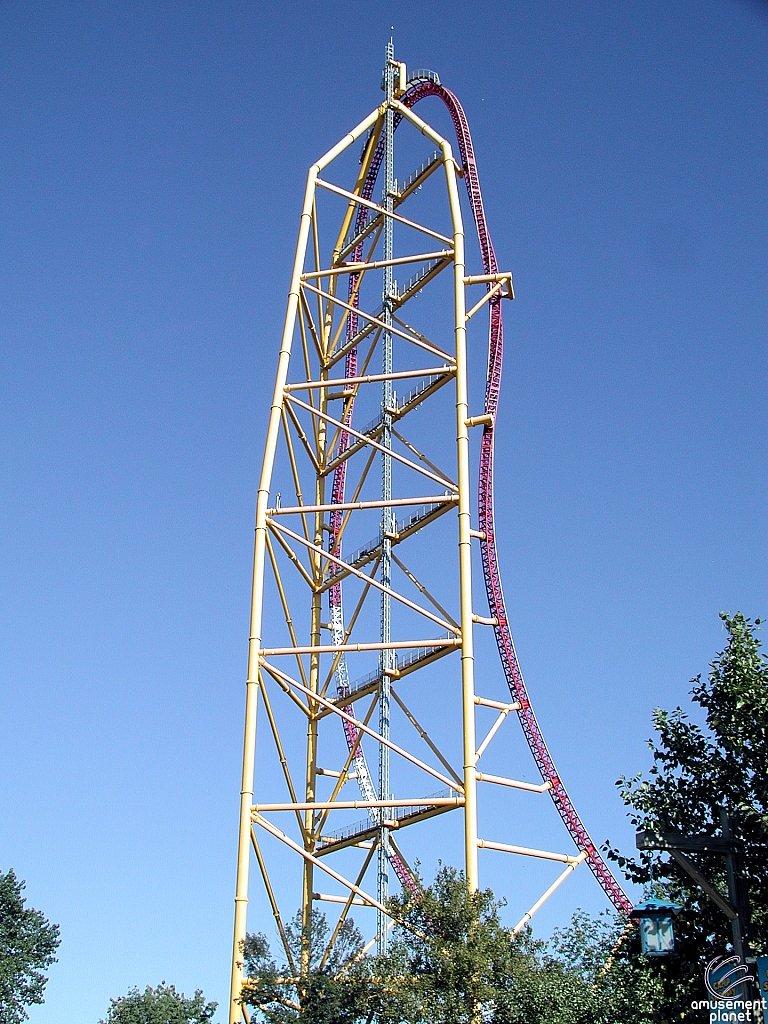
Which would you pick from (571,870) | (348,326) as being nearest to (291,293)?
(348,326)

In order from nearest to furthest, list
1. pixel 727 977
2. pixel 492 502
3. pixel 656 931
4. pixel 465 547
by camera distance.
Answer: pixel 727 977, pixel 656 931, pixel 465 547, pixel 492 502

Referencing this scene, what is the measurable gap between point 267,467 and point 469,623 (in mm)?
4505

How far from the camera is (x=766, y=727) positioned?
13.0 m

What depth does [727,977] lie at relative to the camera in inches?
356

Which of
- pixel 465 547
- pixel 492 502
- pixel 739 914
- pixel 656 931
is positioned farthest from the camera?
pixel 492 502

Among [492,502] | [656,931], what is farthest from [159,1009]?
[656,931]

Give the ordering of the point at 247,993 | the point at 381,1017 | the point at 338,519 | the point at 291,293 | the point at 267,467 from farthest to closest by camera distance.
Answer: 1. the point at 338,519
2. the point at 291,293
3. the point at 267,467
4. the point at 247,993
5. the point at 381,1017

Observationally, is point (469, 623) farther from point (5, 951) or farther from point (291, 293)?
point (5, 951)

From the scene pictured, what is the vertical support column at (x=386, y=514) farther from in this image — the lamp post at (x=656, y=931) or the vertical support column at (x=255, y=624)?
the lamp post at (x=656, y=931)

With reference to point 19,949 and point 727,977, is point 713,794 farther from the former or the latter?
point 19,949

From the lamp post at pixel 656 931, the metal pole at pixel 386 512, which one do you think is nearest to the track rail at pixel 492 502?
the metal pole at pixel 386 512

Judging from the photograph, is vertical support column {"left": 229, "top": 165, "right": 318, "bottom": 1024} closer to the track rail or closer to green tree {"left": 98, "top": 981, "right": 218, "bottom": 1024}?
the track rail

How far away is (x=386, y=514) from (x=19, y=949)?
20291 millimetres

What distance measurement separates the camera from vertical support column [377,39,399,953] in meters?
19.8
